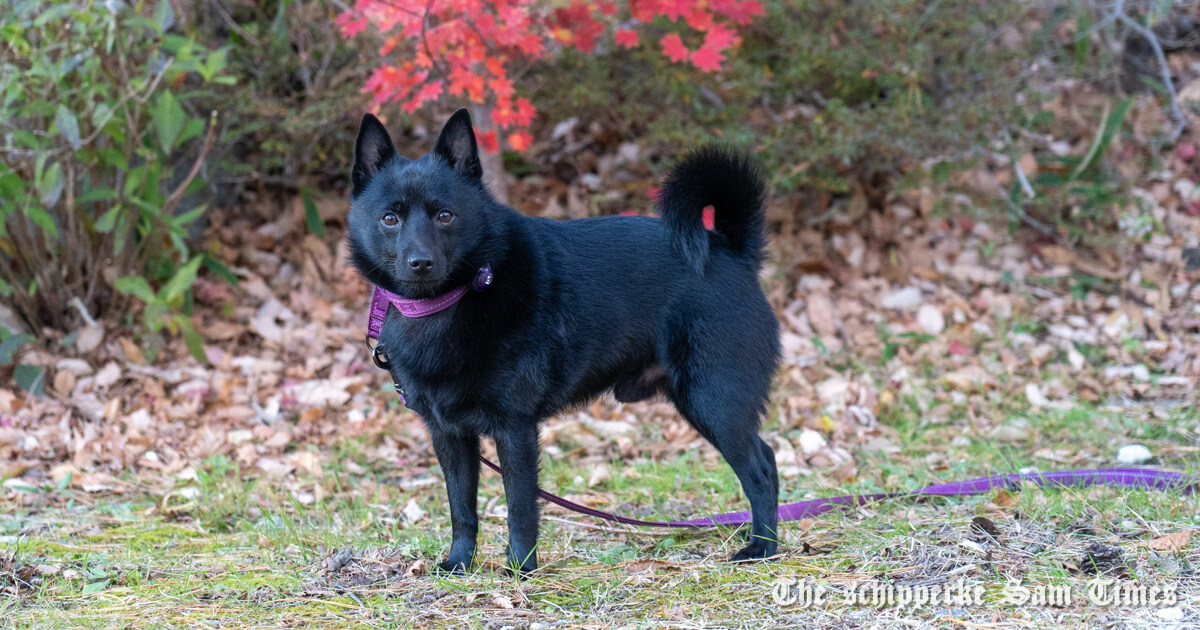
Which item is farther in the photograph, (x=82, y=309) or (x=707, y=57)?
(x=82, y=309)

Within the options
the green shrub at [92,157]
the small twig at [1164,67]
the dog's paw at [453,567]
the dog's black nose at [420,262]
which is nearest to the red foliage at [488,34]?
the green shrub at [92,157]

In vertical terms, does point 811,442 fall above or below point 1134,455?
below

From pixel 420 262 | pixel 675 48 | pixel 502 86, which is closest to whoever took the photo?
pixel 420 262

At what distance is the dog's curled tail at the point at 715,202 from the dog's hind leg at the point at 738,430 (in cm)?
36

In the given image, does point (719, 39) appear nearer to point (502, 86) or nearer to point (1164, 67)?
point (502, 86)

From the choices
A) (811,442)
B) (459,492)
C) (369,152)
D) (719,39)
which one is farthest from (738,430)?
(719,39)

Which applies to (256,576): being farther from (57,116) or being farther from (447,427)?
(57,116)

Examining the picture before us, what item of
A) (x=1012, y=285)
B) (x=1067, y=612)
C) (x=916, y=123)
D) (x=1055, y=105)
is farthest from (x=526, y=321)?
(x=1055, y=105)

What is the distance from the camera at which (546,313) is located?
2779 millimetres

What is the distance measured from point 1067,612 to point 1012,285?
3.66 metres

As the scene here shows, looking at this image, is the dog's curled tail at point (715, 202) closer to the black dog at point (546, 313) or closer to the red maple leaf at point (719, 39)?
the black dog at point (546, 313)

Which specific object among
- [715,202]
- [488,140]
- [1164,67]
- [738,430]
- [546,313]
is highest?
[1164,67]

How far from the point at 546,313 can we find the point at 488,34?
159cm

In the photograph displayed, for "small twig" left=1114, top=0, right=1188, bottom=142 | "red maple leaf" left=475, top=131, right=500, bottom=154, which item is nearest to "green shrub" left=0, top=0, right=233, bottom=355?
"red maple leaf" left=475, top=131, right=500, bottom=154
